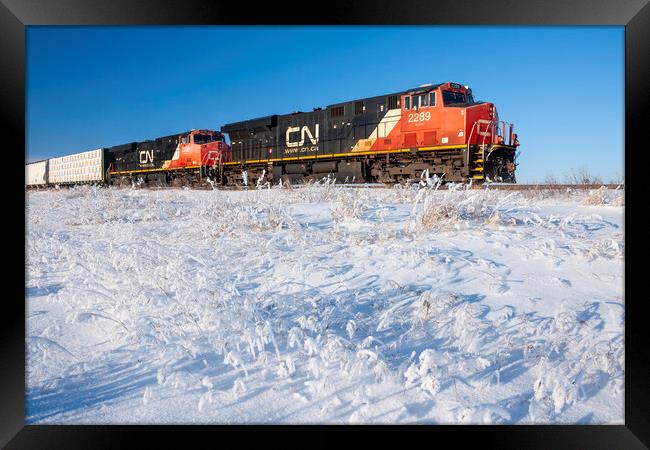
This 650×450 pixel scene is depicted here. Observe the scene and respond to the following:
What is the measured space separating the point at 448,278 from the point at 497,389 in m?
1.34

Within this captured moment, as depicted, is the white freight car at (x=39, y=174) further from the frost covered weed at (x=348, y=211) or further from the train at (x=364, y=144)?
the frost covered weed at (x=348, y=211)

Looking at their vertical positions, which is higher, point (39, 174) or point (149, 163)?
point (39, 174)

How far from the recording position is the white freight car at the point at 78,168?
30441 millimetres

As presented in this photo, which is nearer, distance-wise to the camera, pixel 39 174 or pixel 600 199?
pixel 600 199

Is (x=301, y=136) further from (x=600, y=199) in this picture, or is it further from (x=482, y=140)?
(x=600, y=199)

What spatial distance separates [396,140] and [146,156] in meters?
19.2

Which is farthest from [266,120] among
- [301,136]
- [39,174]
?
[39,174]

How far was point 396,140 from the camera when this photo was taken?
14.7m

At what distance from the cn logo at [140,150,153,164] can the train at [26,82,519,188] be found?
207cm

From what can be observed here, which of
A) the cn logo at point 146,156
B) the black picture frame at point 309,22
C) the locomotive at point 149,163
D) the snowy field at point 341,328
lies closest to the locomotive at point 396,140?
the locomotive at point 149,163

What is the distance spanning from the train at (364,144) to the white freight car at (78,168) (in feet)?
27.4
